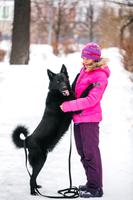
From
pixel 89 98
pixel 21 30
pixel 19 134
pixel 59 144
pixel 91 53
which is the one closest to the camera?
pixel 89 98

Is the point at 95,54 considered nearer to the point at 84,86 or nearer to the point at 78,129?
the point at 84,86

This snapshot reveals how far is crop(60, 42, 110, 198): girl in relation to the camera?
515 cm

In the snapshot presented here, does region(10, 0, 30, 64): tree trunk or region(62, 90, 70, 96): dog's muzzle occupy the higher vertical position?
region(10, 0, 30, 64): tree trunk

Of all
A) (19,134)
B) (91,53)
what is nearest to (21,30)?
(19,134)

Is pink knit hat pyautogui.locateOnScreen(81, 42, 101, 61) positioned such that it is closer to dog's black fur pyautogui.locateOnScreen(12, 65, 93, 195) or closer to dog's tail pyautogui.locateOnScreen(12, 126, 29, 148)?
dog's black fur pyautogui.locateOnScreen(12, 65, 93, 195)

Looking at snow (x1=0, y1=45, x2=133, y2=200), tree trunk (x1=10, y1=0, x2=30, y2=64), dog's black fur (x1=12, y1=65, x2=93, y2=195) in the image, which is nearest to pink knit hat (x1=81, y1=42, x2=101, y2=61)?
dog's black fur (x1=12, y1=65, x2=93, y2=195)

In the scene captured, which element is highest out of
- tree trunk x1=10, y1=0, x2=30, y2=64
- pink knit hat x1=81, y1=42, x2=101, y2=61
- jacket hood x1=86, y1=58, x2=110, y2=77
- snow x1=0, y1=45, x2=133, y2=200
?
tree trunk x1=10, y1=0, x2=30, y2=64

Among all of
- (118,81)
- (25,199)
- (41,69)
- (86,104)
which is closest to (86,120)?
(86,104)

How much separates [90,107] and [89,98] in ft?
0.42

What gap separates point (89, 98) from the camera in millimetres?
5129

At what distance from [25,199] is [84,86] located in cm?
124

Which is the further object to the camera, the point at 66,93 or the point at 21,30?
the point at 21,30

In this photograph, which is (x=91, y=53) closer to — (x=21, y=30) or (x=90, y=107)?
(x=90, y=107)

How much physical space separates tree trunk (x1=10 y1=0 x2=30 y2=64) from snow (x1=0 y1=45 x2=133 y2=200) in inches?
53.2
